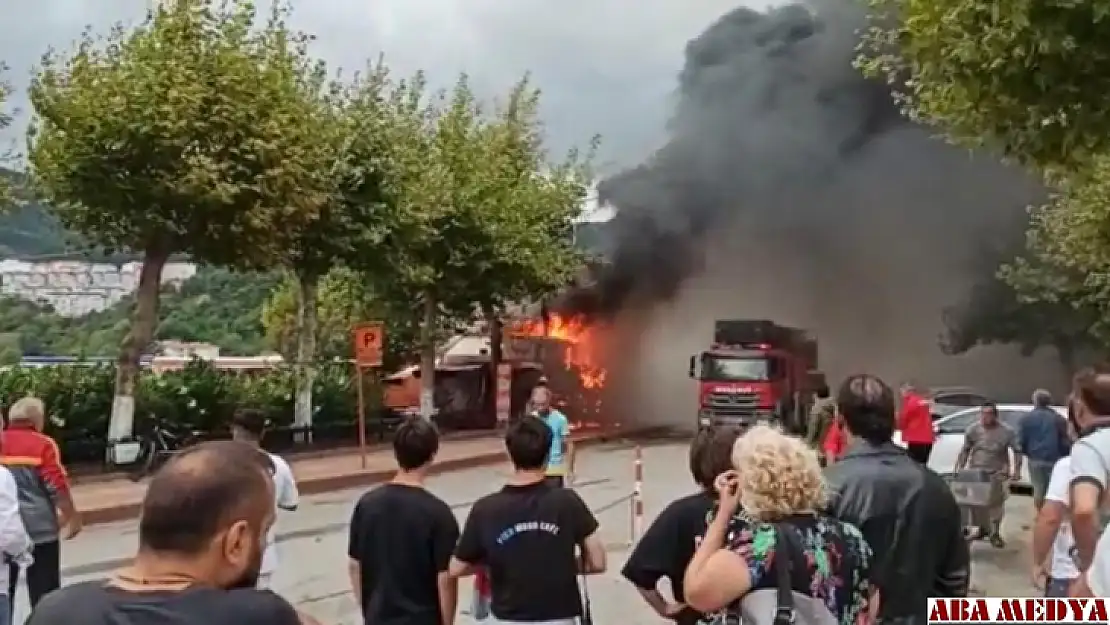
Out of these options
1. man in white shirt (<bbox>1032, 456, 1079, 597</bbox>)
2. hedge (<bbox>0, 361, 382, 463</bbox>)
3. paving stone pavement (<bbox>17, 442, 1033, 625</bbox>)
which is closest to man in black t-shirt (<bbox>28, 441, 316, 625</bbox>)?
man in white shirt (<bbox>1032, 456, 1079, 597</bbox>)

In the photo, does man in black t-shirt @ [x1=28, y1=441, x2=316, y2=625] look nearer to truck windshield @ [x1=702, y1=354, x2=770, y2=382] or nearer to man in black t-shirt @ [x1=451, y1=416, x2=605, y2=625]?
man in black t-shirt @ [x1=451, y1=416, x2=605, y2=625]

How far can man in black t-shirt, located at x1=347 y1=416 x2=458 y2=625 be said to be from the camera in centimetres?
437

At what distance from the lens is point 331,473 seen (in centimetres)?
1927

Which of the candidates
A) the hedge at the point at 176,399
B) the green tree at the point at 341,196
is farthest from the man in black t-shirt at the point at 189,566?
the green tree at the point at 341,196

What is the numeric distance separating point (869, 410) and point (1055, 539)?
141 cm

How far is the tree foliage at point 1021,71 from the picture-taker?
7922 mm

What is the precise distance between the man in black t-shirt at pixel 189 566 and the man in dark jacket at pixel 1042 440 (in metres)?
9.67

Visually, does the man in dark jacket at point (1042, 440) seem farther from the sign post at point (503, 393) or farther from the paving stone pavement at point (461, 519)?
the sign post at point (503, 393)

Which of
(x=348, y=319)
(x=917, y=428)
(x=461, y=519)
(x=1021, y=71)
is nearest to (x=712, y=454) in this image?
(x=1021, y=71)

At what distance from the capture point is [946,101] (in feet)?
33.5

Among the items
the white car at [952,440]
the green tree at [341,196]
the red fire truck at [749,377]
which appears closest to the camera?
the white car at [952,440]

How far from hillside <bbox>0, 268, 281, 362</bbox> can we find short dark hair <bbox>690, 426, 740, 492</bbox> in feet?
187

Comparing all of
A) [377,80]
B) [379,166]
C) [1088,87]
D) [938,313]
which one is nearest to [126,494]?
[379,166]

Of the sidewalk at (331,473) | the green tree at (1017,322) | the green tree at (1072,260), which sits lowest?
the sidewalk at (331,473)
